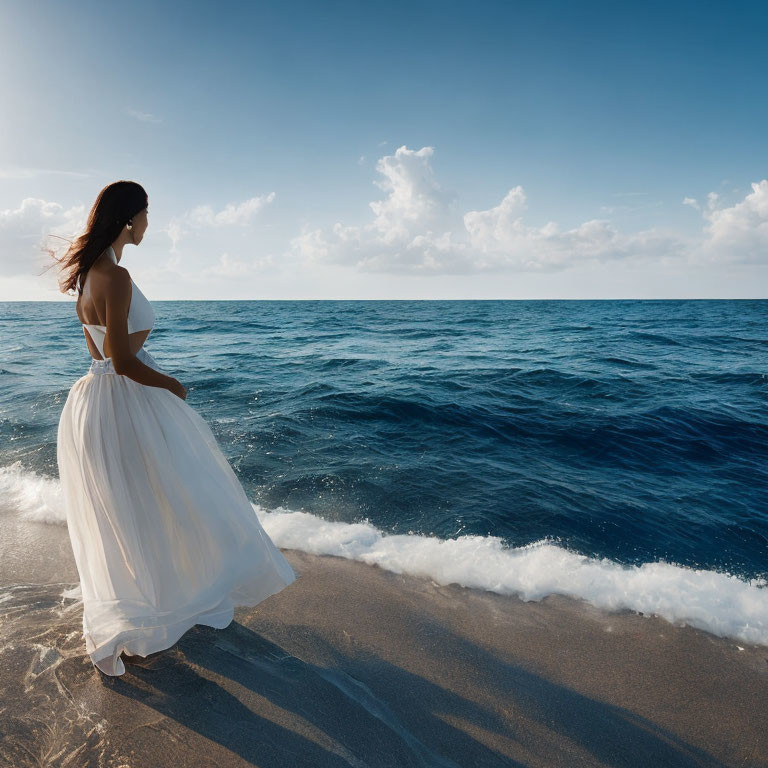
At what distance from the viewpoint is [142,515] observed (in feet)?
7.91

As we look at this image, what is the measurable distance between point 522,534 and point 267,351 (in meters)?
14.3

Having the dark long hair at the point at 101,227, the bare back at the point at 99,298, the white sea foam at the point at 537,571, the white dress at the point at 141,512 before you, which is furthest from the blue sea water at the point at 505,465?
the dark long hair at the point at 101,227

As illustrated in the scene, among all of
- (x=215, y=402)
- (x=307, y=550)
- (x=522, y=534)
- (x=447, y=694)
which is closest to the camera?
(x=447, y=694)

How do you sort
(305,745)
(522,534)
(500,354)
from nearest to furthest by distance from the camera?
1. (305,745)
2. (522,534)
3. (500,354)

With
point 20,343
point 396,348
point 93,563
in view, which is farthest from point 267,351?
point 93,563

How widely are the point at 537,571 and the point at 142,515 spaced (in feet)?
9.85

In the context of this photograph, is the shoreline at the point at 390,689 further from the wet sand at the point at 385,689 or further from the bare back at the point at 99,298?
the bare back at the point at 99,298

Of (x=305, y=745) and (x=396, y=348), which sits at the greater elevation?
(x=396, y=348)

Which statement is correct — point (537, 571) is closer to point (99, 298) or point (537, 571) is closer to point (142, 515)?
point (142, 515)

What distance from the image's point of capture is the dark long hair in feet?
7.16

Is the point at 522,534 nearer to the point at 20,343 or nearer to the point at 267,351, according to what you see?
the point at 267,351

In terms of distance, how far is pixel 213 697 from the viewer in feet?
7.63

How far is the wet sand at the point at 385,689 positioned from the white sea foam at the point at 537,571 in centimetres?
19

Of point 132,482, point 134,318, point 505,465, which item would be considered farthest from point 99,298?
point 505,465
